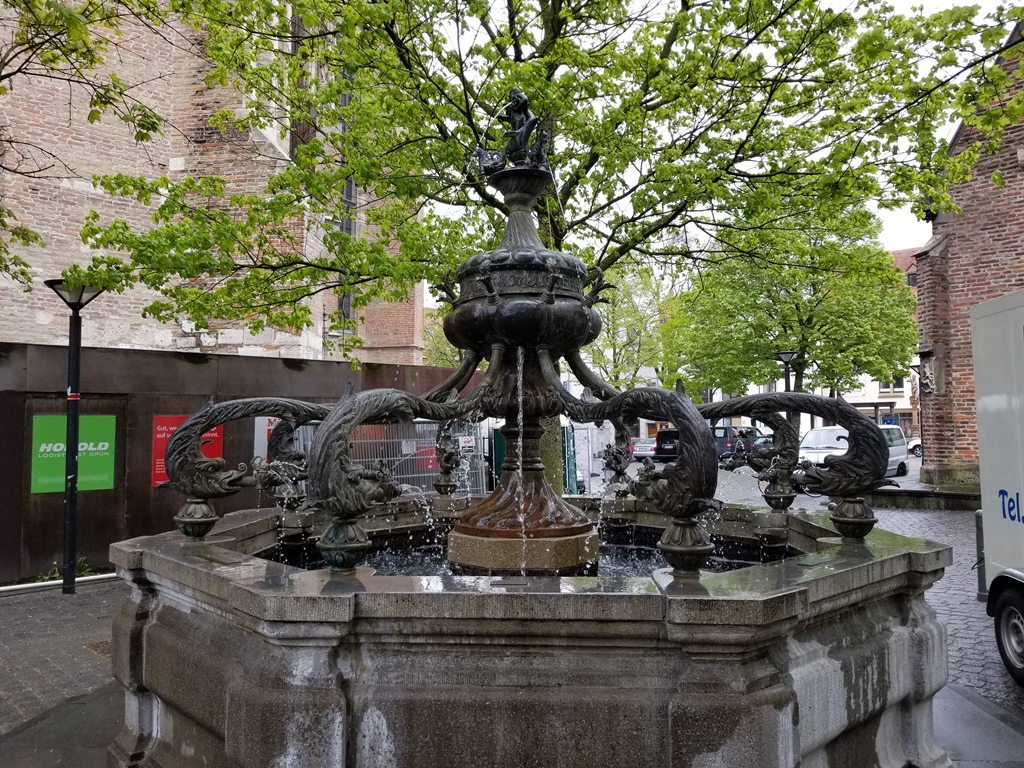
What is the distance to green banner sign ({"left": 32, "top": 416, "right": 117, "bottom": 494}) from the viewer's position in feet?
31.1

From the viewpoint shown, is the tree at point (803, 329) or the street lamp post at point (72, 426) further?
the tree at point (803, 329)

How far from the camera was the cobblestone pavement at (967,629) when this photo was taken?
201 inches

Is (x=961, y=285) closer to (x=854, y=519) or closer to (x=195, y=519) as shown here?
(x=854, y=519)

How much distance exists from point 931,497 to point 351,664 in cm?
1600

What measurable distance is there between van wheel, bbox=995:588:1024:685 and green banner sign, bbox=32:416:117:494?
1037cm

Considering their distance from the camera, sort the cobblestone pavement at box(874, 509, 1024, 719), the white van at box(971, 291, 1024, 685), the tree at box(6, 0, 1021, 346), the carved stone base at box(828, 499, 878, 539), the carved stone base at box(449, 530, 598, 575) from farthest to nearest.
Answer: the tree at box(6, 0, 1021, 346) < the white van at box(971, 291, 1024, 685) < the cobblestone pavement at box(874, 509, 1024, 719) < the carved stone base at box(449, 530, 598, 575) < the carved stone base at box(828, 499, 878, 539)

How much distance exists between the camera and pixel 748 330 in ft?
88.3

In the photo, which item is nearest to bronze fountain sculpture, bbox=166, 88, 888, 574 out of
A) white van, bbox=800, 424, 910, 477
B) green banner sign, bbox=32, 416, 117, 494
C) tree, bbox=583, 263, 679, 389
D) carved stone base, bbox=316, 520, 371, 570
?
carved stone base, bbox=316, 520, 371, 570

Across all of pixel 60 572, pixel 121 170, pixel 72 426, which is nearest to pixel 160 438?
pixel 72 426

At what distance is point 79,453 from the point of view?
996 cm

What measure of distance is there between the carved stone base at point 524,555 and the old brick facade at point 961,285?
14.7 meters

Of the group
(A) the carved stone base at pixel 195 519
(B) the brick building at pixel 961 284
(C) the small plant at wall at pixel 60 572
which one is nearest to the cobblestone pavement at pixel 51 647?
(C) the small plant at wall at pixel 60 572

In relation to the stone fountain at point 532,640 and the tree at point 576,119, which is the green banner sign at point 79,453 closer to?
the tree at point 576,119

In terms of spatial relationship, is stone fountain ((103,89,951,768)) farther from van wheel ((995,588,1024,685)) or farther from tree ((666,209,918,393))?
tree ((666,209,918,393))
